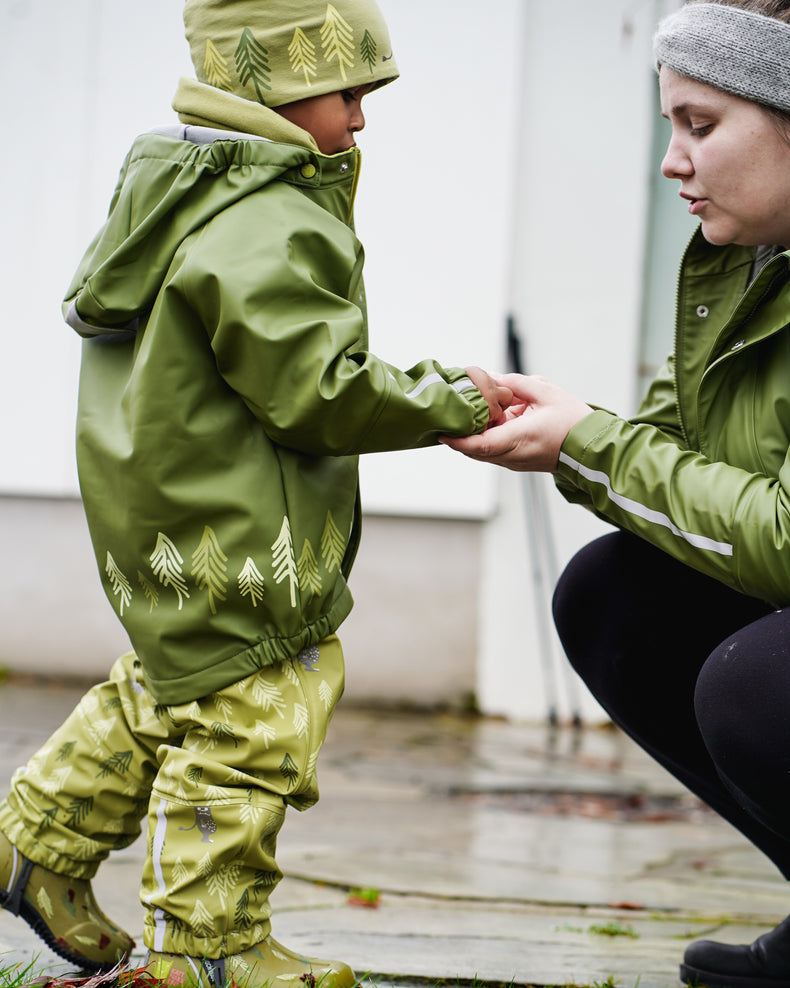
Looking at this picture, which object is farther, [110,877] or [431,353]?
[431,353]

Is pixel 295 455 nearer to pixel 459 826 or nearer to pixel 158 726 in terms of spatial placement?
pixel 158 726

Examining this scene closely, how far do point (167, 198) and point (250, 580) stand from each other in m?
0.54

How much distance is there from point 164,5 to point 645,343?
7.41 feet

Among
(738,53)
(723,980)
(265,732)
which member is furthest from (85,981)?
(738,53)

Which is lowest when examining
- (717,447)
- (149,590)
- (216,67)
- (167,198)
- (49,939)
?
(49,939)

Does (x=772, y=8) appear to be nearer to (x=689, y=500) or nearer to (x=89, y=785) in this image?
(x=689, y=500)

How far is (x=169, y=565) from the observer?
165 cm

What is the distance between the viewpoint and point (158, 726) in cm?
175

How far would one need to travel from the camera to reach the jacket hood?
1639 mm

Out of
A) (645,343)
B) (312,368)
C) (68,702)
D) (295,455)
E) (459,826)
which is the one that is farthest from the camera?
(645,343)

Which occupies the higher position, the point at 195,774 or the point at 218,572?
the point at 218,572

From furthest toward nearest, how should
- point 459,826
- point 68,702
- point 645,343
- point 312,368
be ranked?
point 645,343, point 68,702, point 459,826, point 312,368

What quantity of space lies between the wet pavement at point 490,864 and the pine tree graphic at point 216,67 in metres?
1.34

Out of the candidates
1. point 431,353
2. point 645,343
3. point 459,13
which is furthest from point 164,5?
point 645,343
